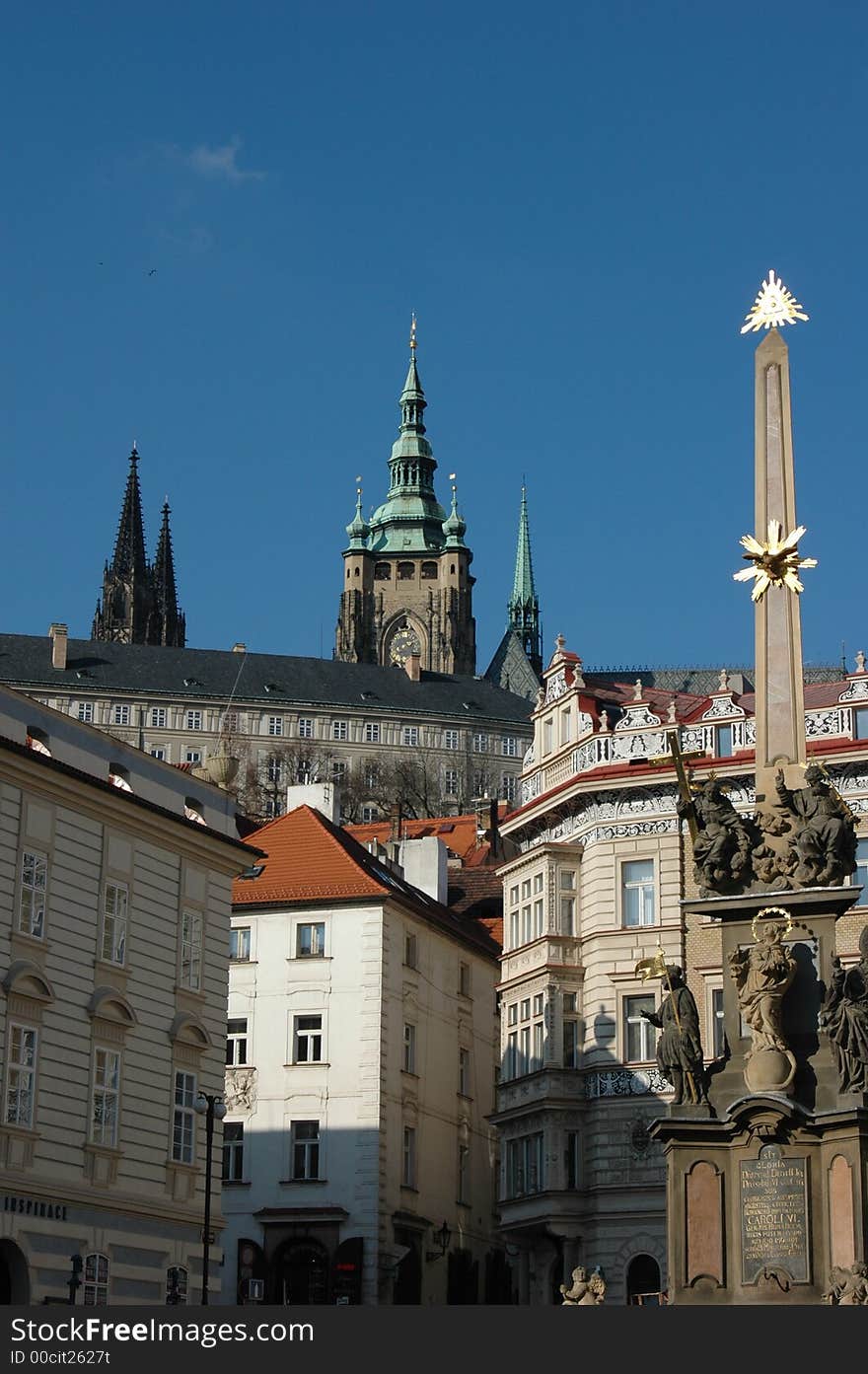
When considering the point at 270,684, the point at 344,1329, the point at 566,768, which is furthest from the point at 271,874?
the point at 270,684

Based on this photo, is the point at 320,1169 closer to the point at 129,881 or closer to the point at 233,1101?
the point at 233,1101

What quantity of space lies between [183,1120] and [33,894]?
6447mm

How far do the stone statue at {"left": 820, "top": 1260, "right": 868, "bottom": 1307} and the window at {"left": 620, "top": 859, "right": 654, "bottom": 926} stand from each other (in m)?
28.6

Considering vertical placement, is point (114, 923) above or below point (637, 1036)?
above

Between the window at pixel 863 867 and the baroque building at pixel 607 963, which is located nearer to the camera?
the window at pixel 863 867

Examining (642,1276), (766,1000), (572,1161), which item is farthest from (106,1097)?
(766,1000)

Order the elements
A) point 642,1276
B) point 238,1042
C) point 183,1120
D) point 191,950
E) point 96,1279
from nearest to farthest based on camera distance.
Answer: point 96,1279 < point 183,1120 < point 191,950 < point 642,1276 < point 238,1042

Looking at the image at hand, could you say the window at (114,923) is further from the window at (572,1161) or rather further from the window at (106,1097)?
the window at (572,1161)

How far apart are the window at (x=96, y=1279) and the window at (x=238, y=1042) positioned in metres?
17.9

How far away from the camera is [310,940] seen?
57781 mm

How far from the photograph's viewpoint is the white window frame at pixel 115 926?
A: 133 feet

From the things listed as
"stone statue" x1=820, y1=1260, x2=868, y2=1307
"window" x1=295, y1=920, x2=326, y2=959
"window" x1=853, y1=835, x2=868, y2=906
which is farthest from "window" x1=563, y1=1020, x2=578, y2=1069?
"stone statue" x1=820, y1=1260, x2=868, y2=1307

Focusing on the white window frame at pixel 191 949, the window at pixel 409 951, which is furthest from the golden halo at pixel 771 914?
the window at pixel 409 951

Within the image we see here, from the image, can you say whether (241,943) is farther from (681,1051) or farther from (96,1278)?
(681,1051)
